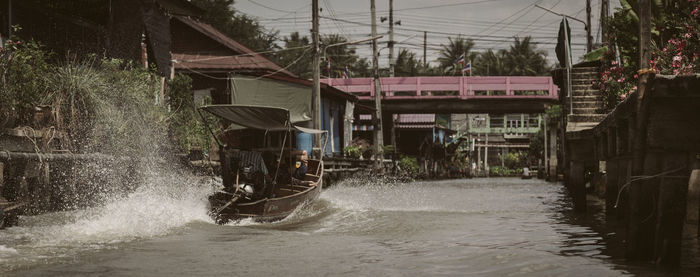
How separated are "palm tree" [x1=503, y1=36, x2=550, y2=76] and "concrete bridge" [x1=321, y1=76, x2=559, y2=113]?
94.0ft

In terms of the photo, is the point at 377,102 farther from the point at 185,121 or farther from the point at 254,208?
the point at 254,208

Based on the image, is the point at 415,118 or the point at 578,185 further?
the point at 415,118

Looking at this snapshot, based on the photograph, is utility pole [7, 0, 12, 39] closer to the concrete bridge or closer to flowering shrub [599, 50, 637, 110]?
flowering shrub [599, 50, 637, 110]

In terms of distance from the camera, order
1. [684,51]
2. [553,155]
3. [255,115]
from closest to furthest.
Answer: [684,51], [255,115], [553,155]

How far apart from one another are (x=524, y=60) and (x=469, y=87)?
3268 cm

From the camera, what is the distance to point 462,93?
4222 centimetres

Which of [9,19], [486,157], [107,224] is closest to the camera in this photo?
[107,224]

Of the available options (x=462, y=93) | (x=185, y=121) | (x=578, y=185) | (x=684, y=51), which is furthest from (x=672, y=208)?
(x=462, y=93)

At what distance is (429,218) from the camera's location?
55.6 feet

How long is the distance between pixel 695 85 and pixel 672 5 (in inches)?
400

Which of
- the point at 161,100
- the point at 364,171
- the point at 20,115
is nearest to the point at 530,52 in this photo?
the point at 364,171

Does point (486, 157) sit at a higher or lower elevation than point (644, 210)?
lower

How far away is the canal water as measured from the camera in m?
8.94

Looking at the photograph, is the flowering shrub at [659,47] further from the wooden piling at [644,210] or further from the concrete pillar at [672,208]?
the concrete pillar at [672,208]
